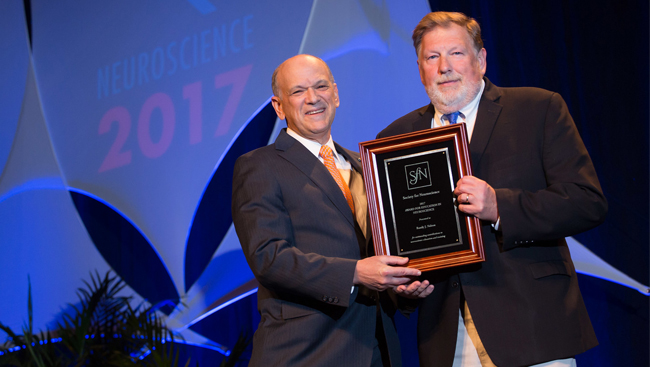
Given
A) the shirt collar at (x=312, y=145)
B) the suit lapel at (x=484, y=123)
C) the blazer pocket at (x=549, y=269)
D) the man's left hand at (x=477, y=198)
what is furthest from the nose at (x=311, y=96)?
the blazer pocket at (x=549, y=269)

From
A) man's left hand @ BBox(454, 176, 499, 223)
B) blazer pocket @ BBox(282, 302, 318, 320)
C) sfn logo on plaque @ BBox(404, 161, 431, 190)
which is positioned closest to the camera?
man's left hand @ BBox(454, 176, 499, 223)

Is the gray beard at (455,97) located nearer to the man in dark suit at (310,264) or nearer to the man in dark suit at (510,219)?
the man in dark suit at (510,219)

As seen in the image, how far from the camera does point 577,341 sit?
5.49 feet

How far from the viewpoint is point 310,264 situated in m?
1.79

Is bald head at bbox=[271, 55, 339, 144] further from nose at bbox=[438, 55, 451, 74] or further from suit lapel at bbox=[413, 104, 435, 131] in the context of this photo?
nose at bbox=[438, 55, 451, 74]

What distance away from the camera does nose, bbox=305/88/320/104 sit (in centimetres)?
219

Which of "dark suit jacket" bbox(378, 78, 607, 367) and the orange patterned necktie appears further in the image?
the orange patterned necktie

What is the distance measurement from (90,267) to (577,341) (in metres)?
3.97

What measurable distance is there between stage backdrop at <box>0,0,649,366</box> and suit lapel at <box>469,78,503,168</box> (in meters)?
1.42

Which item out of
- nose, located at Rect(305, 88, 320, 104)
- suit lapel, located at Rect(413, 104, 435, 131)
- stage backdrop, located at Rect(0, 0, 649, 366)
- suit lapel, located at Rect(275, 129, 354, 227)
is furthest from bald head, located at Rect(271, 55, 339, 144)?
stage backdrop, located at Rect(0, 0, 649, 366)

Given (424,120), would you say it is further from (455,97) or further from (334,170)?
(334,170)

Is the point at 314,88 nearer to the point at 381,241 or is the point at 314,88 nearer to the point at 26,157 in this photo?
the point at 381,241

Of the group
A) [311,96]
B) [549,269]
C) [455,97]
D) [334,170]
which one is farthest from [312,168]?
[549,269]

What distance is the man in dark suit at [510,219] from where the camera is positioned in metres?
1.66
